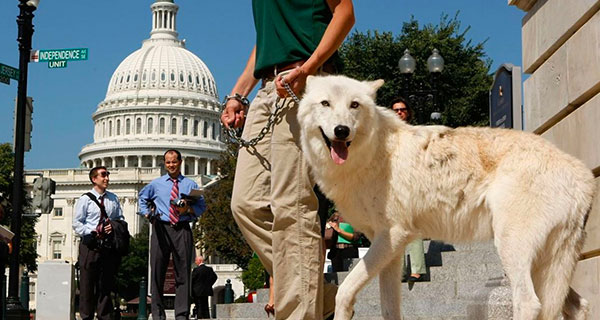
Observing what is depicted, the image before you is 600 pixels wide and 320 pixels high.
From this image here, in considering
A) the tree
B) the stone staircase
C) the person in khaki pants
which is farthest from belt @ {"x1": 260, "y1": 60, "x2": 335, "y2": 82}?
the tree

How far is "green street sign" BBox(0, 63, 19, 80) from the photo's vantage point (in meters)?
15.8

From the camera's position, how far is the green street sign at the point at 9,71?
15.8m

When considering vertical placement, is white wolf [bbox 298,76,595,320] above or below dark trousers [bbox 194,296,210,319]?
above

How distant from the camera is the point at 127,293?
104 m

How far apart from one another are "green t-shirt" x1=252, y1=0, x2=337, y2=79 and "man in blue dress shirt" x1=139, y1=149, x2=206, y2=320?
586 cm

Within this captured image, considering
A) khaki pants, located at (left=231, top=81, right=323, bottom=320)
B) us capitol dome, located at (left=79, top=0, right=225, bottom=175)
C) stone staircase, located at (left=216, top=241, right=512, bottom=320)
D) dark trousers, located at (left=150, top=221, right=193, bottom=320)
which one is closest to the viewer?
khaki pants, located at (left=231, top=81, right=323, bottom=320)

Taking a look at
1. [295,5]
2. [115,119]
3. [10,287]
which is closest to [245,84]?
[295,5]

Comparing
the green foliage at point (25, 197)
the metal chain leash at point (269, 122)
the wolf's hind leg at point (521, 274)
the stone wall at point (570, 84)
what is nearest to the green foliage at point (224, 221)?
the green foliage at point (25, 197)

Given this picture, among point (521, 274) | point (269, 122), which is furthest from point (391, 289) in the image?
point (269, 122)

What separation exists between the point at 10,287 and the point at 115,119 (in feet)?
436

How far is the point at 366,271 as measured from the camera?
4676mm

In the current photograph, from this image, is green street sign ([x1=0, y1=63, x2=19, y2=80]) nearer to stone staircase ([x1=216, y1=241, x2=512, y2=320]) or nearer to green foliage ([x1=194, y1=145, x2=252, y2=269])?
stone staircase ([x1=216, y1=241, x2=512, y2=320])

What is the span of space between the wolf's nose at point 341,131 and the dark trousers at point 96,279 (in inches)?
306

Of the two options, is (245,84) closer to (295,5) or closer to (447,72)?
(295,5)
